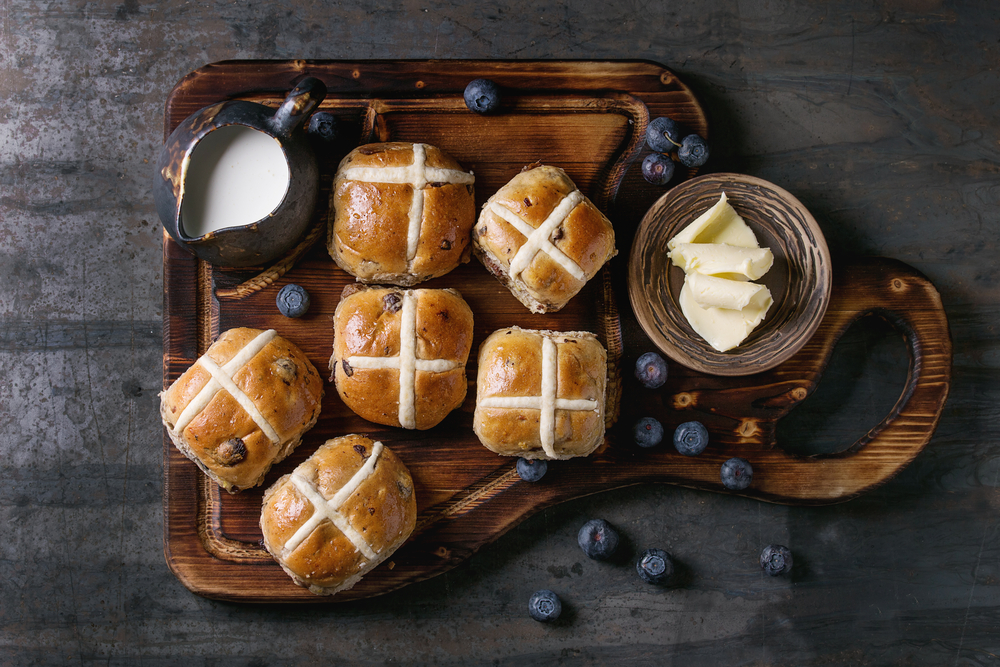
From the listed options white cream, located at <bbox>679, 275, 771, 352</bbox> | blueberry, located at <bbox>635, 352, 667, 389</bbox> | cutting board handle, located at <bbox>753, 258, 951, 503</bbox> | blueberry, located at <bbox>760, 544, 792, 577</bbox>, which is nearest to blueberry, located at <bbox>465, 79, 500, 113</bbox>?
white cream, located at <bbox>679, 275, 771, 352</bbox>

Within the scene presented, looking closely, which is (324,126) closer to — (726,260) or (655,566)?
(726,260)

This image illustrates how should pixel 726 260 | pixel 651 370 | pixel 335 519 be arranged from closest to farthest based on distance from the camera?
pixel 335 519, pixel 726 260, pixel 651 370

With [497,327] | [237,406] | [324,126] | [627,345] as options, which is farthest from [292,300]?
[627,345]

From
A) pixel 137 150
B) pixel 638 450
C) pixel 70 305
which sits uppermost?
pixel 137 150

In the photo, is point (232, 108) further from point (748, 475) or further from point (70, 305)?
point (748, 475)

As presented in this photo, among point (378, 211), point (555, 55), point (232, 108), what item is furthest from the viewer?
point (555, 55)

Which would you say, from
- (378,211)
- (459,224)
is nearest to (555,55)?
(459,224)

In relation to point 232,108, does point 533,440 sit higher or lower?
lower
